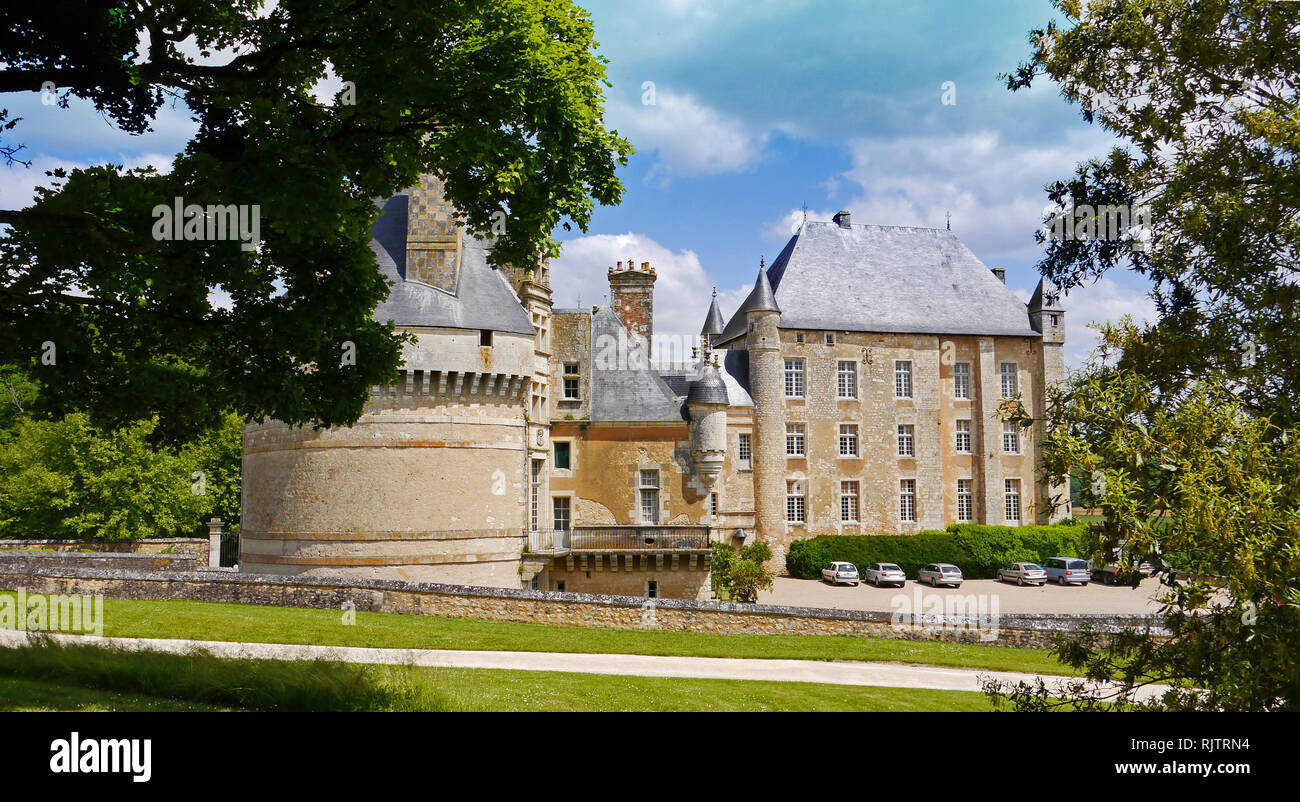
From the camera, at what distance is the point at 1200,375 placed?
7004 mm

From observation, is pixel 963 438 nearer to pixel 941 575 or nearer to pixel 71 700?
pixel 941 575

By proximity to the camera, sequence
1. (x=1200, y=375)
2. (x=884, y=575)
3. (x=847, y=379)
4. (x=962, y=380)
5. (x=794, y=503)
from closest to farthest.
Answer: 1. (x=1200, y=375)
2. (x=884, y=575)
3. (x=794, y=503)
4. (x=847, y=379)
5. (x=962, y=380)

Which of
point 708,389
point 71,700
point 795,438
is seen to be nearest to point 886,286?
point 795,438

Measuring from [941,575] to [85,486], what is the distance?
35231 millimetres

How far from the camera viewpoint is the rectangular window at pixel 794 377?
44062 mm

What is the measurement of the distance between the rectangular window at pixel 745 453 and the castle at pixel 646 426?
11 cm

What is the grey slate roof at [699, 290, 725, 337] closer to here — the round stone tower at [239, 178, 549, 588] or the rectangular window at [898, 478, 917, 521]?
the rectangular window at [898, 478, 917, 521]

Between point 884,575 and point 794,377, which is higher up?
point 794,377

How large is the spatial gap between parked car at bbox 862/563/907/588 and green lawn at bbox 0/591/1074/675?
1945cm

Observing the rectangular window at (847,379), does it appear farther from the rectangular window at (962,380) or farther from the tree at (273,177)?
the tree at (273,177)

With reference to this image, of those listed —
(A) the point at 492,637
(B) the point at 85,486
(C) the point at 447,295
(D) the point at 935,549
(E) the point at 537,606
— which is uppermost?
(C) the point at 447,295

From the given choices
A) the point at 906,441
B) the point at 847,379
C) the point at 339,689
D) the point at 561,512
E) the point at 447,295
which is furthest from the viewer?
the point at 906,441
